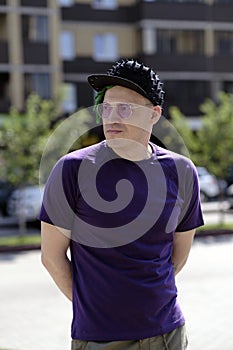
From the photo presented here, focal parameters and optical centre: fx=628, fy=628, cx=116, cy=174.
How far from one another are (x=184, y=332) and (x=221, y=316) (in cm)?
476

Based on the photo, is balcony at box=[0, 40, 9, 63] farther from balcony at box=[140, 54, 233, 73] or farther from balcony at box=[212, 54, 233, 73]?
balcony at box=[212, 54, 233, 73]

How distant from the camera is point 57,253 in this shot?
258cm

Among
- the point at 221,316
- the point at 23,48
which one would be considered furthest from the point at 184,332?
the point at 23,48

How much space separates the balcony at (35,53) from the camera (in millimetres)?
30250

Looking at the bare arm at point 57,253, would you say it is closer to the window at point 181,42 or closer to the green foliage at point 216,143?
the green foliage at point 216,143

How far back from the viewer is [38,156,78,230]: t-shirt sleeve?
96.7 inches

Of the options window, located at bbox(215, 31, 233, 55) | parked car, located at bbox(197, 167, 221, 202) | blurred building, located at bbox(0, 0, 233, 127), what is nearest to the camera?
parked car, located at bbox(197, 167, 221, 202)

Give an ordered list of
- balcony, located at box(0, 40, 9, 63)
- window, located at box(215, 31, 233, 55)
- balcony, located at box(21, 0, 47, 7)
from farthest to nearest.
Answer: window, located at box(215, 31, 233, 55), balcony, located at box(21, 0, 47, 7), balcony, located at box(0, 40, 9, 63)

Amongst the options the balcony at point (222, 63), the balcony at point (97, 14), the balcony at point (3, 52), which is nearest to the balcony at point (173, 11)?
the balcony at point (97, 14)

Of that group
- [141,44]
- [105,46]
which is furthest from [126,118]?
[141,44]

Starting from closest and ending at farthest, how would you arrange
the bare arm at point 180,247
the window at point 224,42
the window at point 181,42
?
the bare arm at point 180,247 → the window at point 181,42 → the window at point 224,42

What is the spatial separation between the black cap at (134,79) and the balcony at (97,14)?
103 ft

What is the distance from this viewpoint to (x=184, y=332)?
2613 millimetres

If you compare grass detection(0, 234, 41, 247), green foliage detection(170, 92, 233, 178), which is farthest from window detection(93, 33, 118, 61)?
grass detection(0, 234, 41, 247)
